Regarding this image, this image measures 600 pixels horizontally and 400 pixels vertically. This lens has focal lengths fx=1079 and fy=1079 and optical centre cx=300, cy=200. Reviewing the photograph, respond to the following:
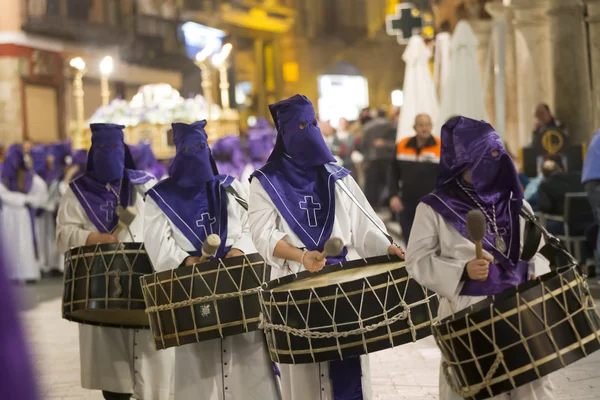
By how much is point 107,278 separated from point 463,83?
35.0 feet

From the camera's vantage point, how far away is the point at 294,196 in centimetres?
584

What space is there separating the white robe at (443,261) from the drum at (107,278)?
229 centimetres

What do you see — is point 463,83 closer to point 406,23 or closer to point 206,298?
point 206,298

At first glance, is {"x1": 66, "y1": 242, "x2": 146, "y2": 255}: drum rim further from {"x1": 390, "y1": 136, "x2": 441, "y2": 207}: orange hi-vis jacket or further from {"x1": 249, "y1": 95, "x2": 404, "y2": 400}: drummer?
{"x1": 390, "y1": 136, "x2": 441, "y2": 207}: orange hi-vis jacket

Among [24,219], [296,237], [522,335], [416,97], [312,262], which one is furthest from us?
[24,219]

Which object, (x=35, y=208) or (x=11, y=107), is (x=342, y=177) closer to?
(x=35, y=208)

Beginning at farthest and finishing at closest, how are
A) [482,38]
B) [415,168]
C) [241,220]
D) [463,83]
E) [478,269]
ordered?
[482,38]
[463,83]
[415,168]
[241,220]
[478,269]

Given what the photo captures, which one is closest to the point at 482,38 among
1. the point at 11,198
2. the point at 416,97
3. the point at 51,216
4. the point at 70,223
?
the point at 416,97

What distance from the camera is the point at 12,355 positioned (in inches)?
76.5

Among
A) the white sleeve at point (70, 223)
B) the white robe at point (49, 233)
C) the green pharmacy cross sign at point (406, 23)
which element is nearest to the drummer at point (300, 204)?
the white sleeve at point (70, 223)

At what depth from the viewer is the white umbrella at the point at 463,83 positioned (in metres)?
16.4

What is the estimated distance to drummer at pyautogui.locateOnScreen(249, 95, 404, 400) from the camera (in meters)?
5.72

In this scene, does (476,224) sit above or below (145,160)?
below

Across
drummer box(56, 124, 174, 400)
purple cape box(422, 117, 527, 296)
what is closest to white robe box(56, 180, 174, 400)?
drummer box(56, 124, 174, 400)
